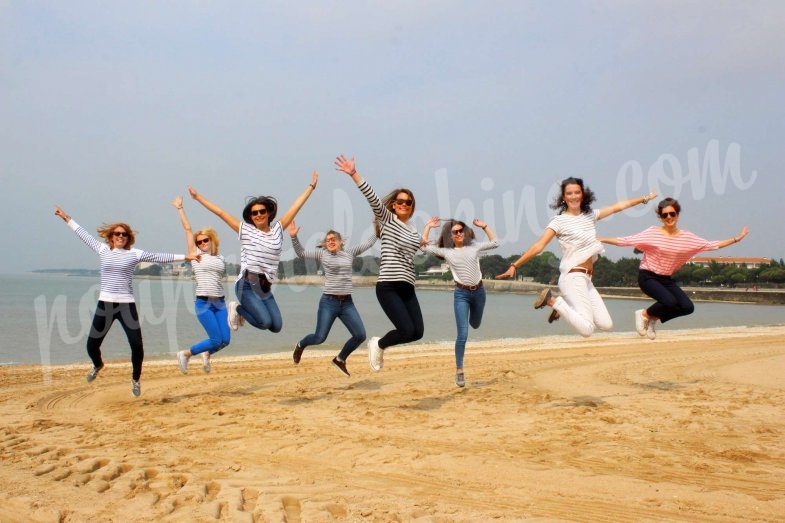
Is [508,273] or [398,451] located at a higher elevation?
[508,273]

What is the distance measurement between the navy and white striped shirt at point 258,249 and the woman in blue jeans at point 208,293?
4.19 ft

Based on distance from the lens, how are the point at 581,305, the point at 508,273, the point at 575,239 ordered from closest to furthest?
the point at 508,273 → the point at 581,305 → the point at 575,239

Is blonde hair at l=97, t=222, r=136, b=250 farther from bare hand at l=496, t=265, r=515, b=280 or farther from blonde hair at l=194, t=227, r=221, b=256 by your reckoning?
bare hand at l=496, t=265, r=515, b=280

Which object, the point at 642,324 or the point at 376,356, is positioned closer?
the point at 376,356

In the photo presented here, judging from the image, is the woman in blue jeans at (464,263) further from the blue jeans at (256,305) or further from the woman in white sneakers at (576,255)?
the blue jeans at (256,305)

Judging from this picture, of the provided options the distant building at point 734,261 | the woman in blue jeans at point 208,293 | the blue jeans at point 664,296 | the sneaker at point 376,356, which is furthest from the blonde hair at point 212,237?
the distant building at point 734,261

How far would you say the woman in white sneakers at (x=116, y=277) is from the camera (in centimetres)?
799

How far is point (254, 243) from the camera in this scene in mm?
7891

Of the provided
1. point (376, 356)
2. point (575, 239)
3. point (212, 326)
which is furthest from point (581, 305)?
point (212, 326)

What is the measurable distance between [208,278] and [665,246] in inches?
252

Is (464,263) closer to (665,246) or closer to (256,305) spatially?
(665,246)

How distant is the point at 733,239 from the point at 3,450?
28.7 feet

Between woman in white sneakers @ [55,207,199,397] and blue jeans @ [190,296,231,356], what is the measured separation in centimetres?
101

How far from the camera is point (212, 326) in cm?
922
